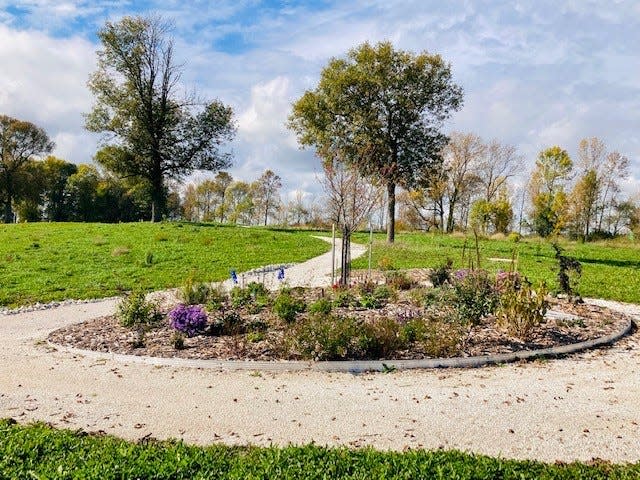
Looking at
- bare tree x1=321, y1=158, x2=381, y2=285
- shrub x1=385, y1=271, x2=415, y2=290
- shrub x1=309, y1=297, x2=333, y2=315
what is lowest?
shrub x1=309, y1=297, x2=333, y2=315

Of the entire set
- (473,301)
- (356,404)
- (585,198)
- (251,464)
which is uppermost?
(585,198)

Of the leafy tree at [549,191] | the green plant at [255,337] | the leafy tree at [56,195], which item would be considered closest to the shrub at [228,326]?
the green plant at [255,337]

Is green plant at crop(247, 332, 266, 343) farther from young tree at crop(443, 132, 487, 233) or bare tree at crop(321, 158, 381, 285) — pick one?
young tree at crop(443, 132, 487, 233)

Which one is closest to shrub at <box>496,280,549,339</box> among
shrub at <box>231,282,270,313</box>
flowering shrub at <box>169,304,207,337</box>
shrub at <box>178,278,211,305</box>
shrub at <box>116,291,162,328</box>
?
shrub at <box>231,282,270,313</box>

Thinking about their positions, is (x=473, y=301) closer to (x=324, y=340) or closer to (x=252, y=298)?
(x=324, y=340)

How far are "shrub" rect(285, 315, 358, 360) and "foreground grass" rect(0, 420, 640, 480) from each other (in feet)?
10.1

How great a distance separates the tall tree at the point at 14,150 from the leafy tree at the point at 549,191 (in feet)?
157

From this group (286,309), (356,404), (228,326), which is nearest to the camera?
(356,404)

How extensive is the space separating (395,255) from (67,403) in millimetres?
17940

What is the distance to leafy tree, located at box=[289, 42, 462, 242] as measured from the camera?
1064 inches

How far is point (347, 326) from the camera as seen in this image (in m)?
7.84

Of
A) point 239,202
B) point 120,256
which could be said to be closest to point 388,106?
point 120,256

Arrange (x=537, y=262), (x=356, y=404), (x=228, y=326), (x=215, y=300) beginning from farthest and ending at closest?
(x=537, y=262) < (x=215, y=300) < (x=228, y=326) < (x=356, y=404)

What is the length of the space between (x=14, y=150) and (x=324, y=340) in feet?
172
